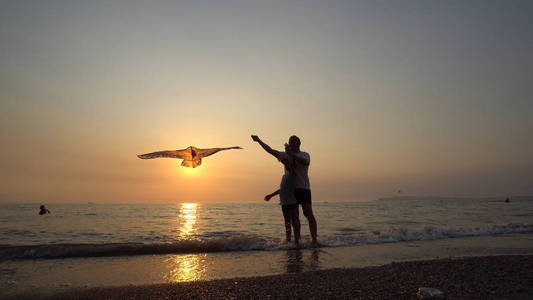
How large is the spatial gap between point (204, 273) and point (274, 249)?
2925mm

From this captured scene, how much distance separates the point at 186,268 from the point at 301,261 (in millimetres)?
2300

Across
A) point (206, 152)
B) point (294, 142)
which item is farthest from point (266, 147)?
point (206, 152)

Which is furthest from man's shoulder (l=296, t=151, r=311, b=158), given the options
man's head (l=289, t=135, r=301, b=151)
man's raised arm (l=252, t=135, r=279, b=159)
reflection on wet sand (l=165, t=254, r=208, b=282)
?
reflection on wet sand (l=165, t=254, r=208, b=282)

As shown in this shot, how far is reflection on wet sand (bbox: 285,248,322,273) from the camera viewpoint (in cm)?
588

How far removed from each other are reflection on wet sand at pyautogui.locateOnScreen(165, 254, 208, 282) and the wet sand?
0.65 metres

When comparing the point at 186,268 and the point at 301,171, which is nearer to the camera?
the point at 186,268

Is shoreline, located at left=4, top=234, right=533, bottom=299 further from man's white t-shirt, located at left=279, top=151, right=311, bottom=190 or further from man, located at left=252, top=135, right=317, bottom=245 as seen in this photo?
man's white t-shirt, located at left=279, top=151, right=311, bottom=190

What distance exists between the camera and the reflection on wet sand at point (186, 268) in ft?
17.9

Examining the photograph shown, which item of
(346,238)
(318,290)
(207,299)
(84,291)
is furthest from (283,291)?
(346,238)

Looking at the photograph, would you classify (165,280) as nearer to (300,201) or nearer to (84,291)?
(84,291)

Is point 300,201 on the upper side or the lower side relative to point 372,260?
upper

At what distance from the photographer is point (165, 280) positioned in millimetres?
5258

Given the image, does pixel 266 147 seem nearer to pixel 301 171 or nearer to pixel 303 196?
pixel 301 171

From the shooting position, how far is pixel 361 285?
437cm
